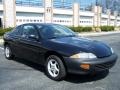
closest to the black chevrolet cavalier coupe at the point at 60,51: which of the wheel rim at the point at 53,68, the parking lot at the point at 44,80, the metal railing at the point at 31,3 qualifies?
the wheel rim at the point at 53,68

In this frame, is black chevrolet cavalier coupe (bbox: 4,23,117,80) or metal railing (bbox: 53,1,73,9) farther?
metal railing (bbox: 53,1,73,9)

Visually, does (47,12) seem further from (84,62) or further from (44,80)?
(84,62)

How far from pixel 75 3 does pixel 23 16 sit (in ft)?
54.6

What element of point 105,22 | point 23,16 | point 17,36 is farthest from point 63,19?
point 17,36

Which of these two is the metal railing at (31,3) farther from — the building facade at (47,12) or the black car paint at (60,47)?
the black car paint at (60,47)

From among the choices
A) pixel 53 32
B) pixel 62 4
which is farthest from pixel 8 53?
pixel 62 4

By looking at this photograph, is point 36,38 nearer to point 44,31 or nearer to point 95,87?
point 44,31

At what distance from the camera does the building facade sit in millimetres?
32969

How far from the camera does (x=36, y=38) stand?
764 cm

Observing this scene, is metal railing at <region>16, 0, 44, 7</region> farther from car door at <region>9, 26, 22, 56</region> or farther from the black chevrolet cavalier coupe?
the black chevrolet cavalier coupe

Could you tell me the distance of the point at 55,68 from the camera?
7.01m

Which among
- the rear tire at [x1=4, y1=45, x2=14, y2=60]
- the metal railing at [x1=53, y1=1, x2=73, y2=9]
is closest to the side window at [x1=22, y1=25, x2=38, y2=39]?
the rear tire at [x1=4, y1=45, x2=14, y2=60]

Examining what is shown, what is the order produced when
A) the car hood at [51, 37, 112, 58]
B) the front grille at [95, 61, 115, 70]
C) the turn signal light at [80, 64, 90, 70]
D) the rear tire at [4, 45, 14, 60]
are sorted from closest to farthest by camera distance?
1. the turn signal light at [80, 64, 90, 70]
2. the front grille at [95, 61, 115, 70]
3. the car hood at [51, 37, 112, 58]
4. the rear tire at [4, 45, 14, 60]

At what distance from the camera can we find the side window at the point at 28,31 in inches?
315
